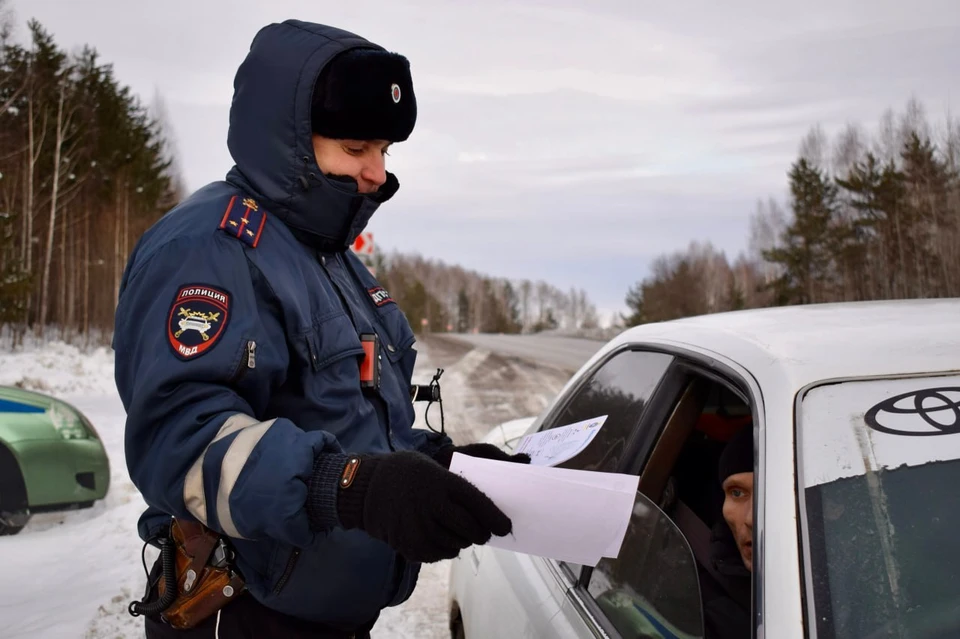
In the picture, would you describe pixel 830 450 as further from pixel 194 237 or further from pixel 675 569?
pixel 194 237

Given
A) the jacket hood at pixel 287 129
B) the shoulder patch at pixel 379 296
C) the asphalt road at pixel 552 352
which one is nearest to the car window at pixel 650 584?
the shoulder patch at pixel 379 296

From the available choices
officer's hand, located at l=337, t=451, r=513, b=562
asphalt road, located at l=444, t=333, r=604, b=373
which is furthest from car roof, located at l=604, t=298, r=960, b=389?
asphalt road, located at l=444, t=333, r=604, b=373

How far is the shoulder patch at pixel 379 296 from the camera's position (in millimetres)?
1866

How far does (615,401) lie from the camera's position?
230 centimetres

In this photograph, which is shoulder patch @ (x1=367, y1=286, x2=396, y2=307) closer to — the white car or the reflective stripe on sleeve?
the reflective stripe on sleeve

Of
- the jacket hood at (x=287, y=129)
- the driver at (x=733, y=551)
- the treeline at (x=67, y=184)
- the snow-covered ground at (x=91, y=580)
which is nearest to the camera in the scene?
the jacket hood at (x=287, y=129)

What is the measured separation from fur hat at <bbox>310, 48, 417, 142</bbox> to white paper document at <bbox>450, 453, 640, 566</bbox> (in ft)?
2.51

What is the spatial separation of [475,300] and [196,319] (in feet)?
378

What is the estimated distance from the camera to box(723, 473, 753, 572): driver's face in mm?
1896

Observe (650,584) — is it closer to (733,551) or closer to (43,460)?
(733,551)

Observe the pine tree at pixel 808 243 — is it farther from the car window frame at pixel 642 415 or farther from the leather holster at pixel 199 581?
the leather holster at pixel 199 581

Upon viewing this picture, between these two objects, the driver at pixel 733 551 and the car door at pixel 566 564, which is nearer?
the driver at pixel 733 551

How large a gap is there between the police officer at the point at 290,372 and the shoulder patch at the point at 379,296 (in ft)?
0.09

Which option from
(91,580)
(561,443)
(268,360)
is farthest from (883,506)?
(91,580)
